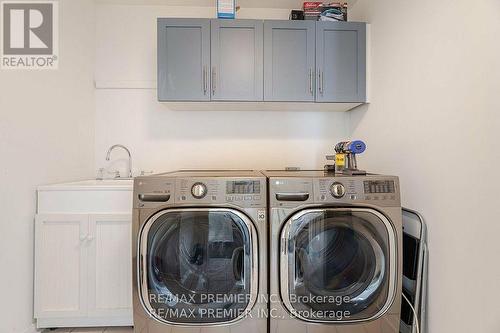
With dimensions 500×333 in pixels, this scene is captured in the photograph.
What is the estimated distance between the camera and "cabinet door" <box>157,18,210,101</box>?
1.89m

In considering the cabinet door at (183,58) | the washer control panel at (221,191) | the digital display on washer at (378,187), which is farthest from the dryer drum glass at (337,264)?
the cabinet door at (183,58)

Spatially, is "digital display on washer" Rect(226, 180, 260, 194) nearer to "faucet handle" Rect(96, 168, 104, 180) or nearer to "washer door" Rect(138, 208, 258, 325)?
"washer door" Rect(138, 208, 258, 325)

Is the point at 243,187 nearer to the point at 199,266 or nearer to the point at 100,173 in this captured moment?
the point at 199,266

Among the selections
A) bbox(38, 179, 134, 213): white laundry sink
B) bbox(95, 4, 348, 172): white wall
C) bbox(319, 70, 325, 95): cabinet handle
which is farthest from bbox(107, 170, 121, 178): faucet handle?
bbox(319, 70, 325, 95): cabinet handle

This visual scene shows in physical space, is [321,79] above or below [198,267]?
above

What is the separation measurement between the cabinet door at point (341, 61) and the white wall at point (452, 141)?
0.91 feet

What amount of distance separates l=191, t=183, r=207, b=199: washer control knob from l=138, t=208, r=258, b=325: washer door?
0.08m

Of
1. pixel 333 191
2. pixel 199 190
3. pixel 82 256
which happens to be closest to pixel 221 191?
pixel 199 190

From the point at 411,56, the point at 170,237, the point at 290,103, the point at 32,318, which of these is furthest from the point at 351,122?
the point at 32,318

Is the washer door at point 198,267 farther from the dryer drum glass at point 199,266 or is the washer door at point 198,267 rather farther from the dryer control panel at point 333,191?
the dryer control panel at point 333,191

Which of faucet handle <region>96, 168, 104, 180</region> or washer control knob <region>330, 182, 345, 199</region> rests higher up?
faucet handle <region>96, 168, 104, 180</region>

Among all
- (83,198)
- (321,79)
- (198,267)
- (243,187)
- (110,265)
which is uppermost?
(321,79)

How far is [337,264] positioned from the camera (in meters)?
1.36

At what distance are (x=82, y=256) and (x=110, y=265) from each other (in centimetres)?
19
